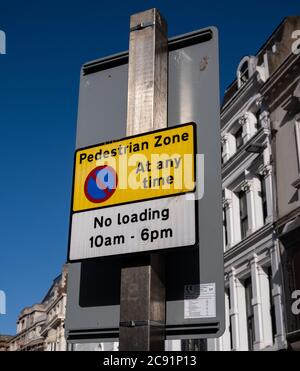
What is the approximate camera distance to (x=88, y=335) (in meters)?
3.51

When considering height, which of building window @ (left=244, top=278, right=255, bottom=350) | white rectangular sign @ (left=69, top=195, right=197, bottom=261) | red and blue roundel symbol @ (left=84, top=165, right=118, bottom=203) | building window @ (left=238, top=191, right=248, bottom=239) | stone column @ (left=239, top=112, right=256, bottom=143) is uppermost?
stone column @ (left=239, top=112, right=256, bottom=143)

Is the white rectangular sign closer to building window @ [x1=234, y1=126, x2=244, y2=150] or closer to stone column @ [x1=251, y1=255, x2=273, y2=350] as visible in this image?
stone column @ [x1=251, y1=255, x2=273, y2=350]

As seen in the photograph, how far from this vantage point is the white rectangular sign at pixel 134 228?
3236 mm

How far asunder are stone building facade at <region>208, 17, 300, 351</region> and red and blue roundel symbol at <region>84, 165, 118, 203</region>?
15.3 meters

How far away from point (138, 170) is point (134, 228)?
373mm

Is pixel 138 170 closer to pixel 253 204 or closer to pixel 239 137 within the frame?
pixel 253 204

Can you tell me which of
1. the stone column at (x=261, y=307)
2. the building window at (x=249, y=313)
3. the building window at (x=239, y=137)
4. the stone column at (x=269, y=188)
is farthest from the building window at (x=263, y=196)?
the building window at (x=249, y=313)

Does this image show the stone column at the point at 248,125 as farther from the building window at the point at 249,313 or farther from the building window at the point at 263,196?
the building window at the point at 249,313

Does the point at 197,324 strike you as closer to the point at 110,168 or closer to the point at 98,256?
the point at 98,256

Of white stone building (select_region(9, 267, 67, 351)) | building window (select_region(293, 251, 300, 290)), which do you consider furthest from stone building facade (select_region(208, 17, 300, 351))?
white stone building (select_region(9, 267, 67, 351))

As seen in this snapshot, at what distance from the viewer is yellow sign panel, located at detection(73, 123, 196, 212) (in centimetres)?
333
